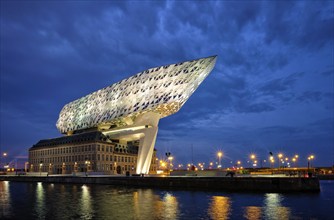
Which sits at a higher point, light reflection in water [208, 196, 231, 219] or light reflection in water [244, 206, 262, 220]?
light reflection in water [208, 196, 231, 219]

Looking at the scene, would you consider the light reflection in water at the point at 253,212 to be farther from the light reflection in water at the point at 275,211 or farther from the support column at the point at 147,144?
the support column at the point at 147,144

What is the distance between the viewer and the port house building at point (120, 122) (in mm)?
84062

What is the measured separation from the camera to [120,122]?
339 feet

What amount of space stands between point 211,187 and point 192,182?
3890mm

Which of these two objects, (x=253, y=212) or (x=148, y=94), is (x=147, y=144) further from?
(x=253, y=212)

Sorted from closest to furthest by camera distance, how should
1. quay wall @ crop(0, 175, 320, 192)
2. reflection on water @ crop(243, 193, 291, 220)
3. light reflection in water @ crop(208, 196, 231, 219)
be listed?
light reflection in water @ crop(208, 196, 231, 219)
reflection on water @ crop(243, 193, 291, 220)
quay wall @ crop(0, 175, 320, 192)

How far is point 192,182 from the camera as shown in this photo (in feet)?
194

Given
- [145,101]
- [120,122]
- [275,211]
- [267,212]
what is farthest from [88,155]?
[267,212]

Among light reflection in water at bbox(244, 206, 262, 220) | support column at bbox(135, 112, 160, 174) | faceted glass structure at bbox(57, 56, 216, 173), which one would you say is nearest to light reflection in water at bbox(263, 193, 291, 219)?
light reflection in water at bbox(244, 206, 262, 220)

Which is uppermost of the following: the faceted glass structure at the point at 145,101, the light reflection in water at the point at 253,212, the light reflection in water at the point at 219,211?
the faceted glass structure at the point at 145,101

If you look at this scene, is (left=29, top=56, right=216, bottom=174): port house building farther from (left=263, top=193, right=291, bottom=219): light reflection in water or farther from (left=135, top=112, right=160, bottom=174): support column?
(left=263, top=193, right=291, bottom=219): light reflection in water

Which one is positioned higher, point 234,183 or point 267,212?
point 234,183

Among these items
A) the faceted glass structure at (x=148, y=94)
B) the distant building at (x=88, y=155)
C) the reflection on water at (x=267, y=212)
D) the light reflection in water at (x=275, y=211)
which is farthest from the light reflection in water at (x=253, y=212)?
the distant building at (x=88, y=155)

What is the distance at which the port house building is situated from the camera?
84.1 metres
